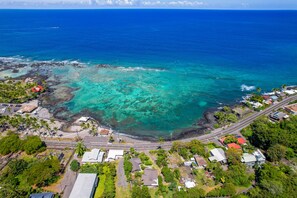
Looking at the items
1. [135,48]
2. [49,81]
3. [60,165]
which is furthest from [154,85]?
[135,48]

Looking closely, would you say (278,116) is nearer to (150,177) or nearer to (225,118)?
(225,118)

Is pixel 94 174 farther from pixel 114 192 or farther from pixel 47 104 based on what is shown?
pixel 47 104

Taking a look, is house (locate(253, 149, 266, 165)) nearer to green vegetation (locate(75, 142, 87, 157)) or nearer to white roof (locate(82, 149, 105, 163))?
white roof (locate(82, 149, 105, 163))

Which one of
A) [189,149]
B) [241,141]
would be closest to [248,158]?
[241,141]

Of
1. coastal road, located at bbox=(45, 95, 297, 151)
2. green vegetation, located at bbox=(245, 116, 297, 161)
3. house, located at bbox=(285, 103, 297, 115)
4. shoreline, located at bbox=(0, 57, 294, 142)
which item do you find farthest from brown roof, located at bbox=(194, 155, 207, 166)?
house, located at bbox=(285, 103, 297, 115)

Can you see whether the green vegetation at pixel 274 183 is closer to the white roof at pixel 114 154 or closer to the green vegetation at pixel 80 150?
the white roof at pixel 114 154

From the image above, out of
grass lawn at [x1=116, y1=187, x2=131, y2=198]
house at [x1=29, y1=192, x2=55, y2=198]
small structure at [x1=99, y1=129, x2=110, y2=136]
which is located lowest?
grass lawn at [x1=116, y1=187, x2=131, y2=198]

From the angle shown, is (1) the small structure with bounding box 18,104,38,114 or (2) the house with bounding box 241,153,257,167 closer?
(2) the house with bounding box 241,153,257,167
